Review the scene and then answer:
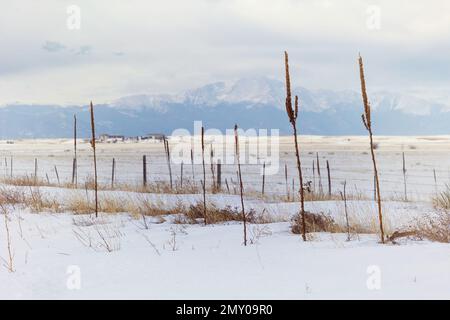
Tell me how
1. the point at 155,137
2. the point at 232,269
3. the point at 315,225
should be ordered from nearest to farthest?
the point at 232,269
the point at 315,225
the point at 155,137

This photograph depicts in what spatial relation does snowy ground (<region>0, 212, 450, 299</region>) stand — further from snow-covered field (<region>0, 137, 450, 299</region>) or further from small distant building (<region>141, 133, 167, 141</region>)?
small distant building (<region>141, 133, 167, 141</region>)

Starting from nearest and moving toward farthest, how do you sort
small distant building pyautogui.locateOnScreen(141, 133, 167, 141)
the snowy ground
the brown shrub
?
the snowy ground, the brown shrub, small distant building pyautogui.locateOnScreen(141, 133, 167, 141)

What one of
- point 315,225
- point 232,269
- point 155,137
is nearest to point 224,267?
point 232,269

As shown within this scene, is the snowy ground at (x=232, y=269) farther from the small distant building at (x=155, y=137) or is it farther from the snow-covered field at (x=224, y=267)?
the small distant building at (x=155, y=137)

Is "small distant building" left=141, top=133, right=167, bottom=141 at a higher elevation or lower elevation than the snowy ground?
higher

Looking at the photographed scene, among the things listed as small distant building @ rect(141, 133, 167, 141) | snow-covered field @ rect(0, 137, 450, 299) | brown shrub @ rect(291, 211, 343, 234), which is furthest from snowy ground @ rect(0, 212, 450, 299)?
small distant building @ rect(141, 133, 167, 141)

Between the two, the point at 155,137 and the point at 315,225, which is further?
Result: the point at 155,137

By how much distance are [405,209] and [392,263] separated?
5854 millimetres

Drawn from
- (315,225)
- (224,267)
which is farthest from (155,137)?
(224,267)

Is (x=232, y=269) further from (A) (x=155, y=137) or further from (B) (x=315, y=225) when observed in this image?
(A) (x=155, y=137)

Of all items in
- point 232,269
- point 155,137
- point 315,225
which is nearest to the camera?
point 232,269

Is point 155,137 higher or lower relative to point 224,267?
higher

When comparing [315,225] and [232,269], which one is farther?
[315,225]
